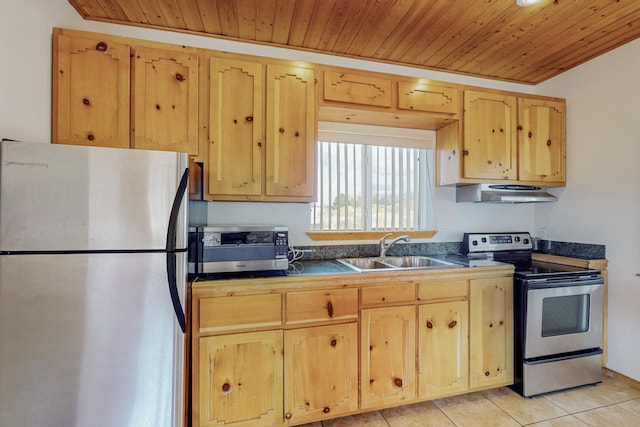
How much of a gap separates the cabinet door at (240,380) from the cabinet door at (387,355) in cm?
53

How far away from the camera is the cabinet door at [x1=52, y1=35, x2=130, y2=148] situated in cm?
171

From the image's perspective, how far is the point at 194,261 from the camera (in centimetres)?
169

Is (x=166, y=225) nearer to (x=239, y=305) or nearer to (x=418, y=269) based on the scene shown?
(x=239, y=305)

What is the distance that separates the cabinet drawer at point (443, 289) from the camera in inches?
77.5

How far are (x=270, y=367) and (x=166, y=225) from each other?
0.97 m

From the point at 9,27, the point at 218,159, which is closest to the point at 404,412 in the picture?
the point at 218,159

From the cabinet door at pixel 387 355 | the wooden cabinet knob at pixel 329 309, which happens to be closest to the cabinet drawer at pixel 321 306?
the wooden cabinet knob at pixel 329 309

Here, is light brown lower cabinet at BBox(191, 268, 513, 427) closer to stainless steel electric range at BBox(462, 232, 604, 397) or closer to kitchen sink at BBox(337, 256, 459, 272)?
stainless steel electric range at BBox(462, 232, 604, 397)

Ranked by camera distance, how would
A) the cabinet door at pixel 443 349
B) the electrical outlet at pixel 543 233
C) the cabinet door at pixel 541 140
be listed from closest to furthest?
the cabinet door at pixel 443 349 < the cabinet door at pixel 541 140 < the electrical outlet at pixel 543 233

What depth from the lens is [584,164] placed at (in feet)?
8.38

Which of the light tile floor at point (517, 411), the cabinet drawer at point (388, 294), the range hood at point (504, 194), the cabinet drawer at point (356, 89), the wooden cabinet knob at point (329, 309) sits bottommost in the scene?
the light tile floor at point (517, 411)

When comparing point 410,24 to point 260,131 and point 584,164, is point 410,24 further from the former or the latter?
point 584,164

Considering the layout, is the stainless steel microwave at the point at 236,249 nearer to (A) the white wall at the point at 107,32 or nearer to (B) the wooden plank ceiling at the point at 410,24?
(A) the white wall at the point at 107,32

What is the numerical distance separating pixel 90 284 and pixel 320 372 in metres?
1.27
